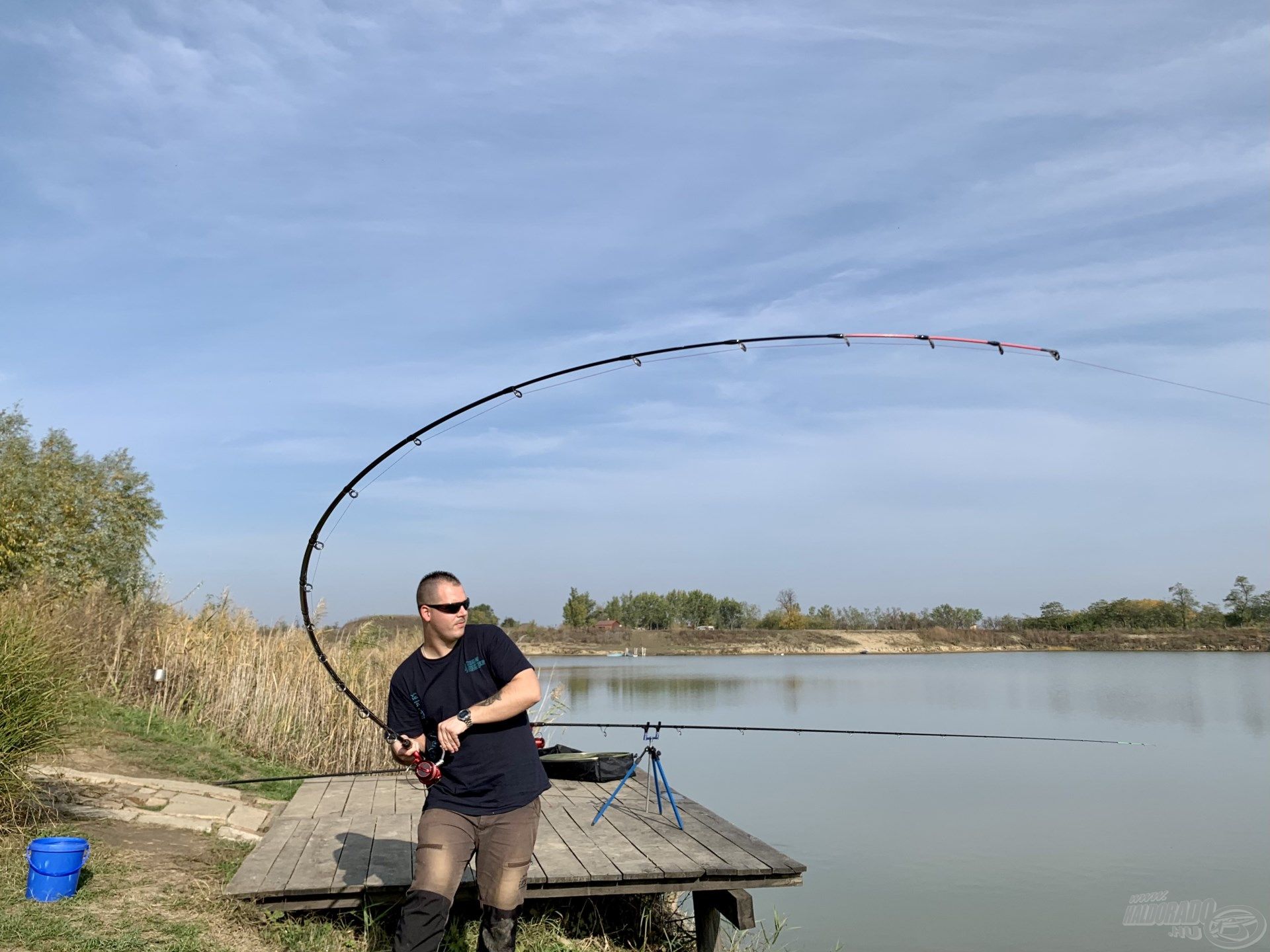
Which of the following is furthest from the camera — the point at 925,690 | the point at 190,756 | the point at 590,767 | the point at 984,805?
the point at 925,690

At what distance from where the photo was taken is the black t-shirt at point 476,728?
3523mm

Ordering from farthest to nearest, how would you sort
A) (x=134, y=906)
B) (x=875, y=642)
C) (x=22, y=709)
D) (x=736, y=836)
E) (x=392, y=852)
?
1. (x=875, y=642)
2. (x=736, y=836)
3. (x=22, y=709)
4. (x=392, y=852)
5. (x=134, y=906)

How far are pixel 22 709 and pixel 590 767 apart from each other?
3820mm

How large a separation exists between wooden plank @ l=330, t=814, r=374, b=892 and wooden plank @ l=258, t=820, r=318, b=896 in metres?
0.22

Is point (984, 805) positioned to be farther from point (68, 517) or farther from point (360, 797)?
point (68, 517)

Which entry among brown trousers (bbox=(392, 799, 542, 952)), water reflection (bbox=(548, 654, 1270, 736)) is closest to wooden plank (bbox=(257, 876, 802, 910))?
brown trousers (bbox=(392, 799, 542, 952))

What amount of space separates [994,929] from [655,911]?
289 cm

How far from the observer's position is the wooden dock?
4789 millimetres

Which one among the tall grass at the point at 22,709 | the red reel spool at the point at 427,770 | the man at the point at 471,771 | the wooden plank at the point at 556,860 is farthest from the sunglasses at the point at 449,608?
the tall grass at the point at 22,709

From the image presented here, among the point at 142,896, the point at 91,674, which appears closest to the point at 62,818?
the point at 142,896

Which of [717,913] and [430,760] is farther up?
[430,760]

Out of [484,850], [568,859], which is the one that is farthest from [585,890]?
[484,850]

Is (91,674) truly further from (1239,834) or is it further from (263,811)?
(1239,834)

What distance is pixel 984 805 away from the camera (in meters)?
12.1
